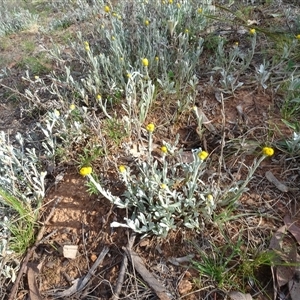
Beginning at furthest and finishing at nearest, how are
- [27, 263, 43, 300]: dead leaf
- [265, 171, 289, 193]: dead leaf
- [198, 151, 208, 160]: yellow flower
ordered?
[265, 171, 289, 193]: dead leaf → [27, 263, 43, 300]: dead leaf → [198, 151, 208, 160]: yellow flower

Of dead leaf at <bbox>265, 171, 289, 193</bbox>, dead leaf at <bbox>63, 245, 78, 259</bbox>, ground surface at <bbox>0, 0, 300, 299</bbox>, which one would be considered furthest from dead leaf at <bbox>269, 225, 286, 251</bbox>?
dead leaf at <bbox>63, 245, 78, 259</bbox>

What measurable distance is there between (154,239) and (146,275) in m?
0.21

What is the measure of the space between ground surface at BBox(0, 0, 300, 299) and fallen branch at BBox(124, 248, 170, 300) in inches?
1.2

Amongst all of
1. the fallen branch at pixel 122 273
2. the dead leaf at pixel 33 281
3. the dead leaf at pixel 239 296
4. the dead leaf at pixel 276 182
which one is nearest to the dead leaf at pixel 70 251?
the dead leaf at pixel 33 281

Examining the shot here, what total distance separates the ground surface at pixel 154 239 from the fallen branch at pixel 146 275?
1.2 inches

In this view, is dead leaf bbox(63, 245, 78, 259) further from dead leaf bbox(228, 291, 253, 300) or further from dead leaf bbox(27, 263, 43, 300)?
dead leaf bbox(228, 291, 253, 300)

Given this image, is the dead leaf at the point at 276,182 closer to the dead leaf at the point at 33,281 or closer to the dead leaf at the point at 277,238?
the dead leaf at the point at 277,238

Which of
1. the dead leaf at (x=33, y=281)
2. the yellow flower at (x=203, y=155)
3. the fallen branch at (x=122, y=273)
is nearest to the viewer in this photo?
the yellow flower at (x=203, y=155)

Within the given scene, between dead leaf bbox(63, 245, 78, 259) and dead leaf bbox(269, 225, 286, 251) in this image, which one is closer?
dead leaf bbox(269, 225, 286, 251)

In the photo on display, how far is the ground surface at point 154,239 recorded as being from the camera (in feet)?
5.57

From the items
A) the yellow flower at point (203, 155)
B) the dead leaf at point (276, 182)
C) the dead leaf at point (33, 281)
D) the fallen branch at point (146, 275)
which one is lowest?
the dead leaf at point (33, 281)

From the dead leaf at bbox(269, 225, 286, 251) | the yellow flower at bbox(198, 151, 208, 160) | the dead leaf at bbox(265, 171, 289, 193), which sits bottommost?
the dead leaf at bbox(269, 225, 286, 251)

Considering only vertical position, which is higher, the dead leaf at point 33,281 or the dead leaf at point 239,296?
the dead leaf at point 239,296

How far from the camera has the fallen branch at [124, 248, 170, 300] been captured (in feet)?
5.25
